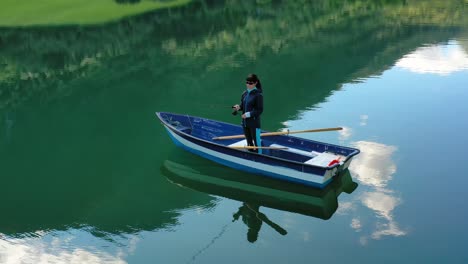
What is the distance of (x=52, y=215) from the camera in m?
19.6

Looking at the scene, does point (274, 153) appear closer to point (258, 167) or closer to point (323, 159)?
point (258, 167)

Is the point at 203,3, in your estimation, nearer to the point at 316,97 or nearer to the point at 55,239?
the point at 316,97

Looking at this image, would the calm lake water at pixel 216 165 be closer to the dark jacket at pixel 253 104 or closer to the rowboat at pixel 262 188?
the rowboat at pixel 262 188

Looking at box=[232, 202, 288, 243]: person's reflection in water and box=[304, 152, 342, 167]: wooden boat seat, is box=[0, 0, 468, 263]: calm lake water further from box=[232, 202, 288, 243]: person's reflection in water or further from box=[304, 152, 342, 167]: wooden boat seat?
box=[304, 152, 342, 167]: wooden boat seat

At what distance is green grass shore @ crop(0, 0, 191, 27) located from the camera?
234 ft

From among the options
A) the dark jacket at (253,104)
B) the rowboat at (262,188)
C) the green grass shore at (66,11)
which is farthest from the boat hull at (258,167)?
the green grass shore at (66,11)

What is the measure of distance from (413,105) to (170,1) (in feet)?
213

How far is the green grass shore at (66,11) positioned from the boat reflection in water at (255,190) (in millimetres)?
53939

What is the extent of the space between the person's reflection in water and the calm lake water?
0.22 feet

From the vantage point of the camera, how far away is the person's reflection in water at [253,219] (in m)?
17.4

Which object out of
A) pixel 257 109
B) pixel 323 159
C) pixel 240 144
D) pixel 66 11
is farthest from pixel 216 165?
pixel 66 11

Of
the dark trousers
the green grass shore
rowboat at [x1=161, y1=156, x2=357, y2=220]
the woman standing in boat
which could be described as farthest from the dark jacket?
the green grass shore

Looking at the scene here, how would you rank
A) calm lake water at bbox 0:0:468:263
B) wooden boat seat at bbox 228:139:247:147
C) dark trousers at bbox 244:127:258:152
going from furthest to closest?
wooden boat seat at bbox 228:139:247:147 → dark trousers at bbox 244:127:258:152 → calm lake water at bbox 0:0:468:263

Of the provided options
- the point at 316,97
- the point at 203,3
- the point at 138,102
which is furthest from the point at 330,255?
the point at 203,3
